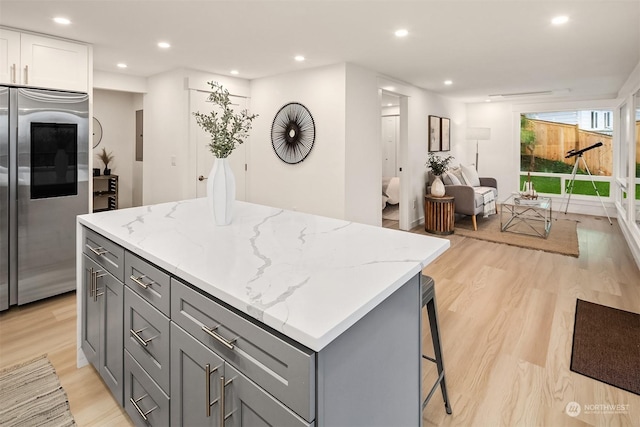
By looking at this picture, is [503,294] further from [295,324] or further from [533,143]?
[533,143]

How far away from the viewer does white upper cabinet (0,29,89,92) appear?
9.68 ft

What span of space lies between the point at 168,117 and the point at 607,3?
15.1 ft

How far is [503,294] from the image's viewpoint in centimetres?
321

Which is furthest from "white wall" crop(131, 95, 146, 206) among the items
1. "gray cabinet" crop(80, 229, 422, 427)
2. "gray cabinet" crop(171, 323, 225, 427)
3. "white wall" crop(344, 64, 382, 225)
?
"gray cabinet" crop(171, 323, 225, 427)

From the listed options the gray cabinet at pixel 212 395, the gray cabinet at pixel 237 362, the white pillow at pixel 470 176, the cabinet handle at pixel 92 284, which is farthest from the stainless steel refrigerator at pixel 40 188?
the white pillow at pixel 470 176

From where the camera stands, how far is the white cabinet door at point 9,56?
9.52ft

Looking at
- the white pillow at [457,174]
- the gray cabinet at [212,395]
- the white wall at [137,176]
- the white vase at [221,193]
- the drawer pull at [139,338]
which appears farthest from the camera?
the white pillow at [457,174]

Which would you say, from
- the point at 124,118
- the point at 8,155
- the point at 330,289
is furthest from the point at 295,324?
the point at 124,118

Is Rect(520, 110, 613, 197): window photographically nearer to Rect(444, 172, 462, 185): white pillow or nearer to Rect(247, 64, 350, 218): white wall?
Rect(444, 172, 462, 185): white pillow

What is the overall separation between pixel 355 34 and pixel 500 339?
9.19 ft

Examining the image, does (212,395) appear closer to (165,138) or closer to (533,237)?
(165,138)

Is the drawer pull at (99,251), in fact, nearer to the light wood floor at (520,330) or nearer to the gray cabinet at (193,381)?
the gray cabinet at (193,381)

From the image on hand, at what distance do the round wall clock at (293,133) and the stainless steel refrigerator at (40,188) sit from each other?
7.66ft

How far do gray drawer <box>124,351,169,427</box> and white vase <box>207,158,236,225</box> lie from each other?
772 mm
